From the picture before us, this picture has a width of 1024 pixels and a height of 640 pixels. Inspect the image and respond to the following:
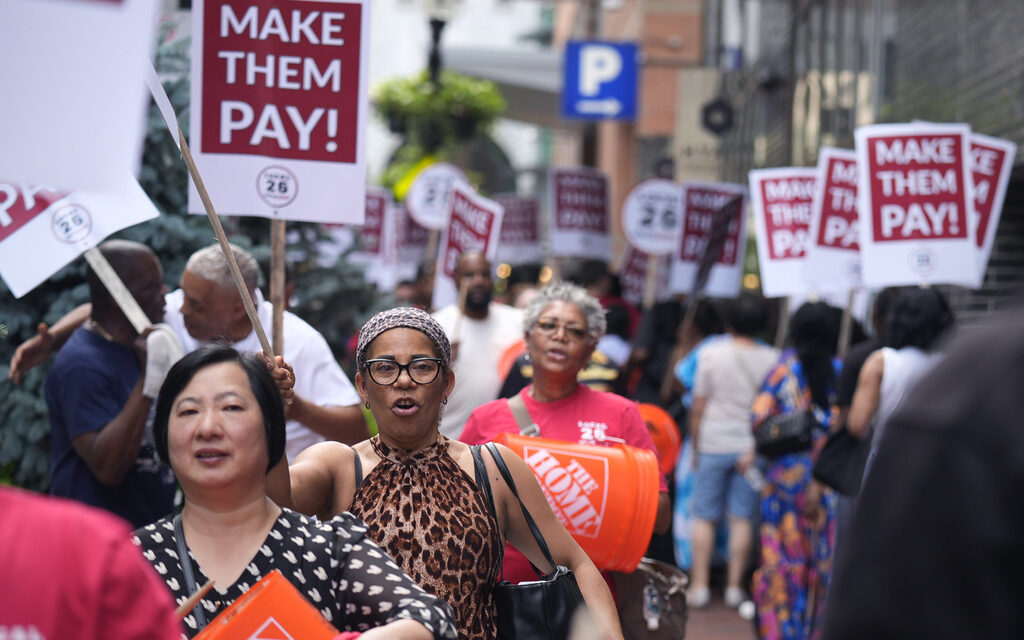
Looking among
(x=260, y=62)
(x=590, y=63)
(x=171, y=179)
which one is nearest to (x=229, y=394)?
(x=260, y=62)

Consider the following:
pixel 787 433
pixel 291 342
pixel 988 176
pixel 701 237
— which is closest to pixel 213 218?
→ pixel 291 342

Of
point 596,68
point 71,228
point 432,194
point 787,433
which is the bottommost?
point 787,433

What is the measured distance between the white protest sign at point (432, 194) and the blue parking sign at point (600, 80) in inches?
175

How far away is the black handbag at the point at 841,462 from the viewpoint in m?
6.26

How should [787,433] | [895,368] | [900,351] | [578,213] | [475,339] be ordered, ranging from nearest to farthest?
[895,368]
[900,351]
[475,339]
[787,433]
[578,213]

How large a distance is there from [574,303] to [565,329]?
176 mm

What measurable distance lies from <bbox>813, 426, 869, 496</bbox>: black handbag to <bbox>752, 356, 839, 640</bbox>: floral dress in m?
0.96

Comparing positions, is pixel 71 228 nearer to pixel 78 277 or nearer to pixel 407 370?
pixel 78 277

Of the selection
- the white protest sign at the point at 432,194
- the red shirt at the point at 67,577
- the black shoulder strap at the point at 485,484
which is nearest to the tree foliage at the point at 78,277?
the black shoulder strap at the point at 485,484

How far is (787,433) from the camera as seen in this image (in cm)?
768

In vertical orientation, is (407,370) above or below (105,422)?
above

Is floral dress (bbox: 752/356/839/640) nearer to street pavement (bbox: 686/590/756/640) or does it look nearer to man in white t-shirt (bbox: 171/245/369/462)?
street pavement (bbox: 686/590/756/640)

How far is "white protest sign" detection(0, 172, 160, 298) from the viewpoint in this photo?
470cm

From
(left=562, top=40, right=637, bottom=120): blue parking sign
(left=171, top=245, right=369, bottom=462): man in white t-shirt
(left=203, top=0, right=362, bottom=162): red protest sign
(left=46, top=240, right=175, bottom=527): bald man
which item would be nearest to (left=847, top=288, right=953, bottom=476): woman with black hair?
(left=171, top=245, right=369, bottom=462): man in white t-shirt
